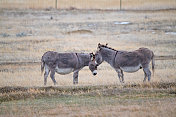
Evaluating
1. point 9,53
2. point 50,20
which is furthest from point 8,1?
point 9,53

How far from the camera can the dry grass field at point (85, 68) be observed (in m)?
13.6

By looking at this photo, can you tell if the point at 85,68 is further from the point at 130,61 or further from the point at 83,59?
the point at 130,61

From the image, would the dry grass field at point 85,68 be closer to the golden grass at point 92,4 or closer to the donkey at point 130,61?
the donkey at point 130,61

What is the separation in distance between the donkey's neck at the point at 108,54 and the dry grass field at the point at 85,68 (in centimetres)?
90

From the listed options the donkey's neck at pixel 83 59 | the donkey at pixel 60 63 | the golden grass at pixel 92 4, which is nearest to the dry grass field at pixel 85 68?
the donkey at pixel 60 63

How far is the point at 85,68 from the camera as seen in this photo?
2514 centimetres

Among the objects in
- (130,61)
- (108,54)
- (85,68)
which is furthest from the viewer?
(85,68)

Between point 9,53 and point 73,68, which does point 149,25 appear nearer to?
point 9,53

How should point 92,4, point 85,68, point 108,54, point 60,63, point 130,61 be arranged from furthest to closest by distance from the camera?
point 92,4 < point 85,68 < point 108,54 < point 60,63 < point 130,61

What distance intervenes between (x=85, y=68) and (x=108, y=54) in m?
5.47

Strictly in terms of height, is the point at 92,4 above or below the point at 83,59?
above

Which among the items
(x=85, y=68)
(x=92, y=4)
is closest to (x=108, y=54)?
(x=85, y=68)

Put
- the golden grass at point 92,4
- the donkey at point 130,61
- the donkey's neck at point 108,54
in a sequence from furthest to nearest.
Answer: the golden grass at point 92,4
the donkey's neck at point 108,54
the donkey at point 130,61

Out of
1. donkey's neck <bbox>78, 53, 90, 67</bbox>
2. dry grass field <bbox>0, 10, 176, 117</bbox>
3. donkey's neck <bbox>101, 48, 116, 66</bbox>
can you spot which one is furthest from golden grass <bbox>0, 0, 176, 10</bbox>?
donkey's neck <bbox>78, 53, 90, 67</bbox>
